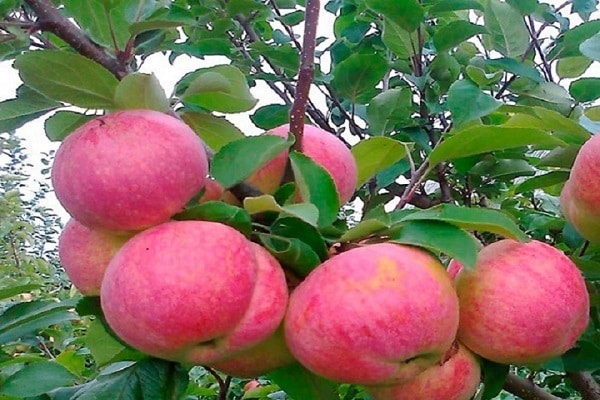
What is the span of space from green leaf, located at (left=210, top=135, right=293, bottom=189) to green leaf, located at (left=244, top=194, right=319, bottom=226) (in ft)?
0.12

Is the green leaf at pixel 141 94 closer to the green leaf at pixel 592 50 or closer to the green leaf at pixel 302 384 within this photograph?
the green leaf at pixel 302 384

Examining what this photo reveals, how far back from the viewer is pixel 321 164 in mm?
761

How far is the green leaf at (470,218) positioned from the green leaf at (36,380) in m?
0.50

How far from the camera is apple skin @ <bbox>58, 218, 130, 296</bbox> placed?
2.32 feet

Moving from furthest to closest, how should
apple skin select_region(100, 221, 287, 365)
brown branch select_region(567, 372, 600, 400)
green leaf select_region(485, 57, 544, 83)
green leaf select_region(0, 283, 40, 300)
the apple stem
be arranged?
1. green leaf select_region(485, 57, 544, 83)
2. brown branch select_region(567, 372, 600, 400)
3. green leaf select_region(0, 283, 40, 300)
4. the apple stem
5. apple skin select_region(100, 221, 287, 365)

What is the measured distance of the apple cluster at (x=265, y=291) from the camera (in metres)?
0.60

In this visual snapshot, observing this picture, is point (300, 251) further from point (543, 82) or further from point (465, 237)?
point (543, 82)

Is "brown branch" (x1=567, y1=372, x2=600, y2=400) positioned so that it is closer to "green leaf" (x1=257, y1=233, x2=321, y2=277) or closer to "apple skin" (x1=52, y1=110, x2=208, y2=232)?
"green leaf" (x1=257, y1=233, x2=321, y2=277)

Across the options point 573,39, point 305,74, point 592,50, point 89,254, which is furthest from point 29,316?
point 573,39

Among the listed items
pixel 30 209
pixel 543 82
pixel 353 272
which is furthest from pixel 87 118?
pixel 30 209

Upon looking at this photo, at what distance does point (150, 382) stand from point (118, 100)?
28 cm

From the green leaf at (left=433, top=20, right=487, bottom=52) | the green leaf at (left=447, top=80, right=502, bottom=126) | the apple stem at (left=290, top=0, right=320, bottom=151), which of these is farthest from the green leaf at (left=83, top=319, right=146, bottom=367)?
the green leaf at (left=433, top=20, right=487, bottom=52)

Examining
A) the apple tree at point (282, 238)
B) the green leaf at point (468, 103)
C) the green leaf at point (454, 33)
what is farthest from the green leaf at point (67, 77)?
the green leaf at point (454, 33)

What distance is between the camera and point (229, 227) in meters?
0.64
